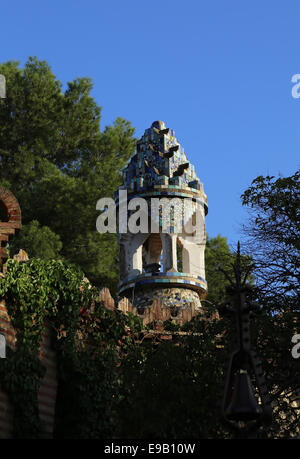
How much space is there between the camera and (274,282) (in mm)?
12555

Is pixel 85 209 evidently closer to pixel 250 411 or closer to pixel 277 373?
pixel 277 373

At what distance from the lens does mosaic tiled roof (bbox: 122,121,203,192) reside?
1722 cm

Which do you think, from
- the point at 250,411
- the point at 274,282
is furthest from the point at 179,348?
the point at 250,411

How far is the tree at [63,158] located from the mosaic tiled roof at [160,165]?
5639mm

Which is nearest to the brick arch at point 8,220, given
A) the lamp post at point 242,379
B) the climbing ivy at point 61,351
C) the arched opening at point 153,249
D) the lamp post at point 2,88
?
the climbing ivy at point 61,351

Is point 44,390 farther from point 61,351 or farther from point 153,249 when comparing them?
point 153,249

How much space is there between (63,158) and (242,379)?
2011 cm

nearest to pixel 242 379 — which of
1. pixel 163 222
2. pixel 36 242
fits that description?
pixel 163 222

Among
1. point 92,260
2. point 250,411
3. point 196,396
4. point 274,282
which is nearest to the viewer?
point 250,411

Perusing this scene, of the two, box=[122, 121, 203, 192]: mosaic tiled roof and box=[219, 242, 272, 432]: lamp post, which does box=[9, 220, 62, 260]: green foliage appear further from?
box=[219, 242, 272, 432]: lamp post

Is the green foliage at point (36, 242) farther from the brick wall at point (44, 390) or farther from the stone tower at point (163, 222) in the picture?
the brick wall at point (44, 390)

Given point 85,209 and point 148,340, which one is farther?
point 85,209

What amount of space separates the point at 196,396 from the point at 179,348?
0.97 metres

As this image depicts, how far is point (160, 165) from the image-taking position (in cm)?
1761
